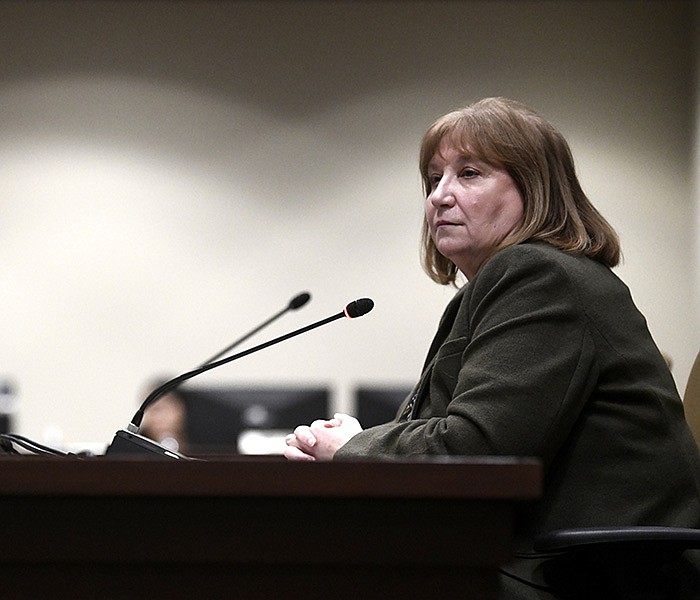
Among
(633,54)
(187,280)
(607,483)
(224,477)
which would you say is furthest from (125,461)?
(633,54)

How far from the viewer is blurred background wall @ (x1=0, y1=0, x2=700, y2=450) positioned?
5953 millimetres

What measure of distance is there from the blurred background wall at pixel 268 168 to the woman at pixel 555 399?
4193 mm

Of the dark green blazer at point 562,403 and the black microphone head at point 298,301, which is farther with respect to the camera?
the black microphone head at point 298,301

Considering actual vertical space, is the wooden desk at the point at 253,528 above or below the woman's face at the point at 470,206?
below

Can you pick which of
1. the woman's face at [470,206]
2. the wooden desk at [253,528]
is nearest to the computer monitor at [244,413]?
the woman's face at [470,206]

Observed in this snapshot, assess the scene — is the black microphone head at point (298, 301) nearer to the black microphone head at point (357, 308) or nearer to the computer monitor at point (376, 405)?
the black microphone head at point (357, 308)

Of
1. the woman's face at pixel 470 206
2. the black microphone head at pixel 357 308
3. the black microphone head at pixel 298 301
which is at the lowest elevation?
the black microphone head at pixel 357 308

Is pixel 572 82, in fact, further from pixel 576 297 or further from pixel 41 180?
pixel 576 297

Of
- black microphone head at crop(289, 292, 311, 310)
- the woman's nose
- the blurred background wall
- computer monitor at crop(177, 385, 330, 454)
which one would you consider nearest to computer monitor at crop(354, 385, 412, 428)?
computer monitor at crop(177, 385, 330, 454)

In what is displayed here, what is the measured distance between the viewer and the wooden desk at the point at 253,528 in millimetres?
1022

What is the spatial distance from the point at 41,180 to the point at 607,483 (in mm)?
5017

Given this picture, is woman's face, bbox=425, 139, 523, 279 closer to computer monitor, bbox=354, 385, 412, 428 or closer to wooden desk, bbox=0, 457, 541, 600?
wooden desk, bbox=0, 457, 541, 600

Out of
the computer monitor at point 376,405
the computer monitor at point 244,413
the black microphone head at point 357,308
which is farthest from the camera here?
the computer monitor at point 376,405

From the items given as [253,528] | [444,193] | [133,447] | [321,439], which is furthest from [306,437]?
[253,528]
